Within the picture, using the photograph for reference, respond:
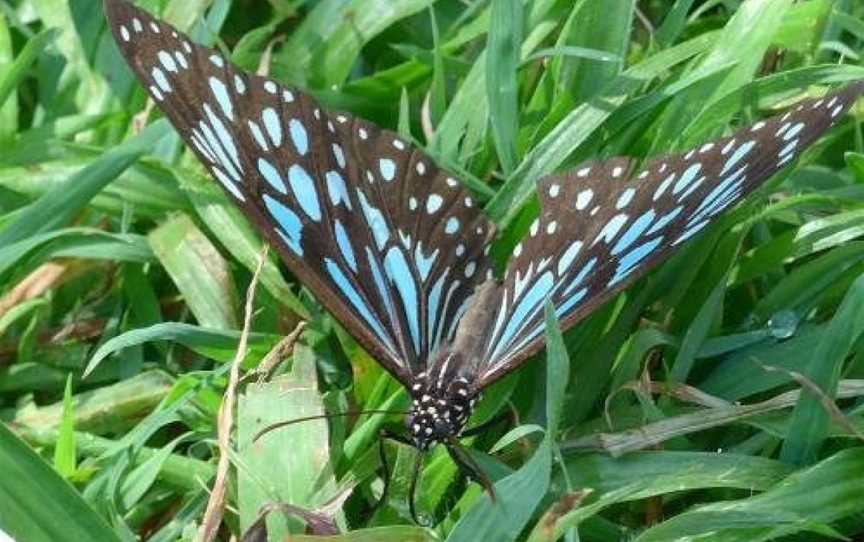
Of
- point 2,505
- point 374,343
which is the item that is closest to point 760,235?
point 374,343

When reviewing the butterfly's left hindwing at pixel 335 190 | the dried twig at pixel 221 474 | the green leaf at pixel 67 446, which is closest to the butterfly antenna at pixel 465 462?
the butterfly's left hindwing at pixel 335 190

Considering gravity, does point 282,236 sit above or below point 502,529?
above

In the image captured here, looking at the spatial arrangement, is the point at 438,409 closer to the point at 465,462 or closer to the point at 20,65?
the point at 465,462

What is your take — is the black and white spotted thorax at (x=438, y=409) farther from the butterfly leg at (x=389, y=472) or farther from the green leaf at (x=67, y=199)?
the green leaf at (x=67, y=199)

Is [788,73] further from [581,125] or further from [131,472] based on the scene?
[131,472]

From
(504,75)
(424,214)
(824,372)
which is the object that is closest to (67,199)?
(424,214)

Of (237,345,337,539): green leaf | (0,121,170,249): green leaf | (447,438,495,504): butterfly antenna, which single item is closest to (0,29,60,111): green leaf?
(0,121,170,249): green leaf
